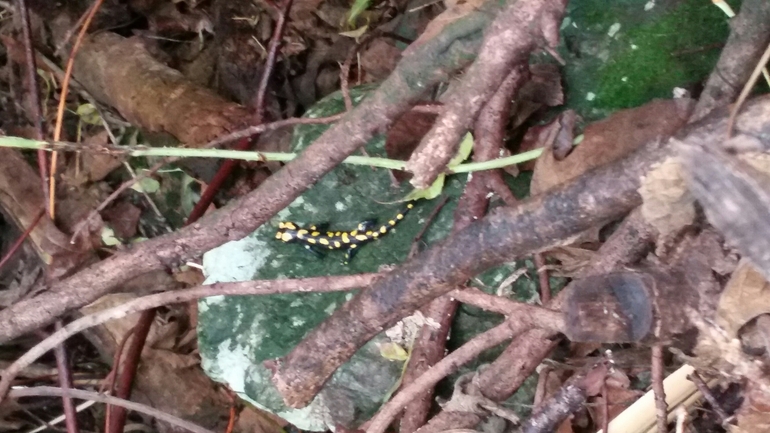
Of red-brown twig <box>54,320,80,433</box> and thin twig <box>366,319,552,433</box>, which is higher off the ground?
thin twig <box>366,319,552,433</box>

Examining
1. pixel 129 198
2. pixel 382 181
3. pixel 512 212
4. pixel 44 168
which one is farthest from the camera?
pixel 129 198

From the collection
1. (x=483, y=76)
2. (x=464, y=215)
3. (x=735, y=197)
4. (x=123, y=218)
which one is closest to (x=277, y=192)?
(x=464, y=215)

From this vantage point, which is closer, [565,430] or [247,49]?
[565,430]

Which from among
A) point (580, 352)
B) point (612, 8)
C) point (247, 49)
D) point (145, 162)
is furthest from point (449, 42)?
point (145, 162)

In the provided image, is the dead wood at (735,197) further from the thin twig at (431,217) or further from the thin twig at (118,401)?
the thin twig at (118,401)

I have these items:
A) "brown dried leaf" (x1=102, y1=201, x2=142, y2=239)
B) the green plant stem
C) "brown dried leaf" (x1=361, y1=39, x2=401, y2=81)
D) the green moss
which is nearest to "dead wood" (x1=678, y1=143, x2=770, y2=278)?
the green plant stem

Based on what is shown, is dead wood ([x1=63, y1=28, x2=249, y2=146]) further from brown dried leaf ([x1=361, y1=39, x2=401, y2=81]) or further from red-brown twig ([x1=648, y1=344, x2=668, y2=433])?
red-brown twig ([x1=648, y1=344, x2=668, y2=433])

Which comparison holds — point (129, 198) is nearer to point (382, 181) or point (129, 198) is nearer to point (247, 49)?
point (247, 49)
